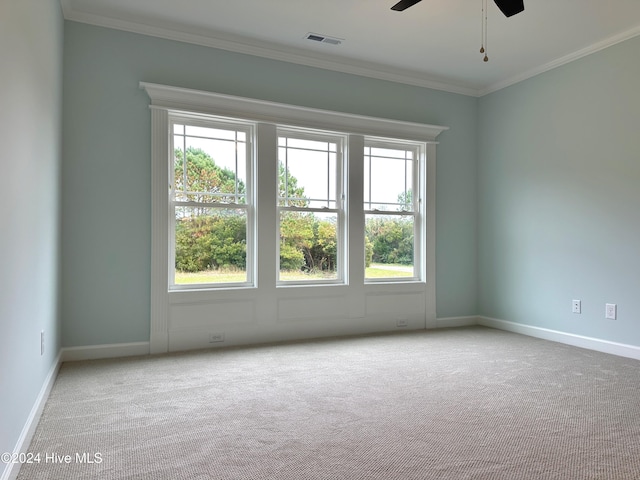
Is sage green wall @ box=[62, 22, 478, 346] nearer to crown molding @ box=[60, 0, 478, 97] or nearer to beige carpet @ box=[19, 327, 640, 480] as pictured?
crown molding @ box=[60, 0, 478, 97]

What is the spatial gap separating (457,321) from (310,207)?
2285 mm

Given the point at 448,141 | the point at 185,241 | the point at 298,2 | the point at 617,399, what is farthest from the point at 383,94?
the point at 617,399

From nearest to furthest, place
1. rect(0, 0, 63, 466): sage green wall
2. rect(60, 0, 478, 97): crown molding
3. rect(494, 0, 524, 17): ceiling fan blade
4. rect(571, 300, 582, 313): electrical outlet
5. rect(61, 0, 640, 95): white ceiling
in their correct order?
rect(0, 0, 63, 466): sage green wall, rect(494, 0, 524, 17): ceiling fan blade, rect(61, 0, 640, 95): white ceiling, rect(60, 0, 478, 97): crown molding, rect(571, 300, 582, 313): electrical outlet

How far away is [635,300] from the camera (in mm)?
3838

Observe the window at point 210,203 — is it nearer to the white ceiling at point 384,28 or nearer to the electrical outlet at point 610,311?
the white ceiling at point 384,28

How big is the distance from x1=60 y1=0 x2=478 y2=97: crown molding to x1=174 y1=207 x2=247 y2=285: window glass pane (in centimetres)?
154

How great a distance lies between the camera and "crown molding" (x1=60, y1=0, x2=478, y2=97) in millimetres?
3740

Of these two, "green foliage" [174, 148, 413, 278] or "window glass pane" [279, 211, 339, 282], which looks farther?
"window glass pane" [279, 211, 339, 282]

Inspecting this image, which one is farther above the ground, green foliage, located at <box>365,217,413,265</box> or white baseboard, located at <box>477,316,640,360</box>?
green foliage, located at <box>365,217,413,265</box>

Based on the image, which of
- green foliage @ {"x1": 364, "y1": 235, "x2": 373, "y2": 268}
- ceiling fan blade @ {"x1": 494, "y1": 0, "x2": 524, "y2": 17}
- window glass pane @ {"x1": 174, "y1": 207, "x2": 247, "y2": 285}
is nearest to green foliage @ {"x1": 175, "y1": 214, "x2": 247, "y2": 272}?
window glass pane @ {"x1": 174, "y1": 207, "x2": 247, "y2": 285}

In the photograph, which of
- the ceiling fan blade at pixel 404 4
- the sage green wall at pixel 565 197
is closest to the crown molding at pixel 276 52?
the sage green wall at pixel 565 197

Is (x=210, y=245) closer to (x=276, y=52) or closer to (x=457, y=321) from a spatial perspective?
(x=276, y=52)

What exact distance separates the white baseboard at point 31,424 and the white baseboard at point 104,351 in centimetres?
38

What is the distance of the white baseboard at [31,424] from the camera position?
1808 mm
